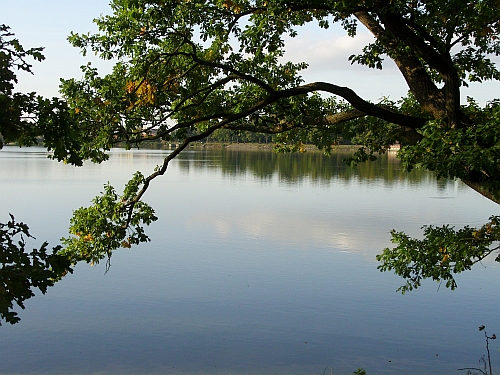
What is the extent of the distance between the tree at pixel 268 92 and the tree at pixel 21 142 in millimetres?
4687

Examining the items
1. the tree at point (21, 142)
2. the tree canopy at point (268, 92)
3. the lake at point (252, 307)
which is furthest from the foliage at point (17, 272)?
Answer: the lake at point (252, 307)

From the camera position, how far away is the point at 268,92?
9.52 meters

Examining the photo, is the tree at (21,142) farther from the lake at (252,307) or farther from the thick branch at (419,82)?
the lake at (252,307)

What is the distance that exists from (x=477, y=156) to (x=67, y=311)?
933 centimetres

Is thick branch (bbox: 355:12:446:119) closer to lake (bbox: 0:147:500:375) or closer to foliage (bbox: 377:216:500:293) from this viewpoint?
foliage (bbox: 377:216:500:293)

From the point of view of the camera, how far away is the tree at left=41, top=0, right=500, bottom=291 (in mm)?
8586

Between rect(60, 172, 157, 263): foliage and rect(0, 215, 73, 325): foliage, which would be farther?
rect(60, 172, 157, 263): foliage

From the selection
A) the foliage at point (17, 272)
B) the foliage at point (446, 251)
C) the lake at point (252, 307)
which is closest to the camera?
the foliage at point (17, 272)

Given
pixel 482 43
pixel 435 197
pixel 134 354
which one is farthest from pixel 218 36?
pixel 435 197

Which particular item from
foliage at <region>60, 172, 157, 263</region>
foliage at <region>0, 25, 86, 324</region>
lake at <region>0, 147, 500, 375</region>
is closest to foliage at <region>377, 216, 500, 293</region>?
lake at <region>0, 147, 500, 375</region>

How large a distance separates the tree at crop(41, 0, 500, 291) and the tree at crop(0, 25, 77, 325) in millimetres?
4687

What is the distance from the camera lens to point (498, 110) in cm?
736

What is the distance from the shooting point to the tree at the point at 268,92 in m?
8.59

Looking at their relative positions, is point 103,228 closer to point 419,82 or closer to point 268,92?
point 268,92
